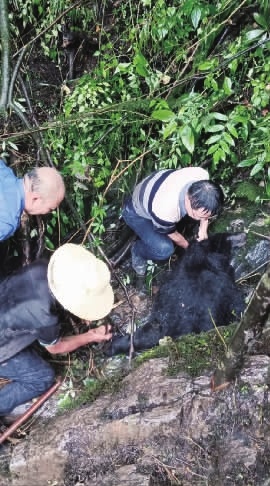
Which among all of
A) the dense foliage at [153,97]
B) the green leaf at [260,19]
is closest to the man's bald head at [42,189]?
the dense foliage at [153,97]

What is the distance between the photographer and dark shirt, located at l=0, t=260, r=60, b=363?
3414 millimetres

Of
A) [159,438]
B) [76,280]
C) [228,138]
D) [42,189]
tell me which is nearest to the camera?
[159,438]

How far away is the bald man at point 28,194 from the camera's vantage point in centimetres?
363

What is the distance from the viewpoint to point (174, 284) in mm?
4465

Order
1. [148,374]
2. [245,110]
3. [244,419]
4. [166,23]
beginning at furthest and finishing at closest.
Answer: [166,23], [245,110], [148,374], [244,419]

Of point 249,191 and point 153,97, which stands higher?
point 153,97

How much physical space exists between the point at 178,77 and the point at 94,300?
2.59 meters

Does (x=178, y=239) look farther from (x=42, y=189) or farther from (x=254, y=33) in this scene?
(x=254, y=33)

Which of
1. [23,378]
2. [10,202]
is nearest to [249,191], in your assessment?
[10,202]

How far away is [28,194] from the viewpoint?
3674 millimetres

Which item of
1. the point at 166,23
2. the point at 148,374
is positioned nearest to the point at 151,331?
the point at 148,374

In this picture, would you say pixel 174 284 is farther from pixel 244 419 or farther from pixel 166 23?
pixel 166 23

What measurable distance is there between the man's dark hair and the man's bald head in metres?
1.06

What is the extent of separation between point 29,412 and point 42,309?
1021 mm
